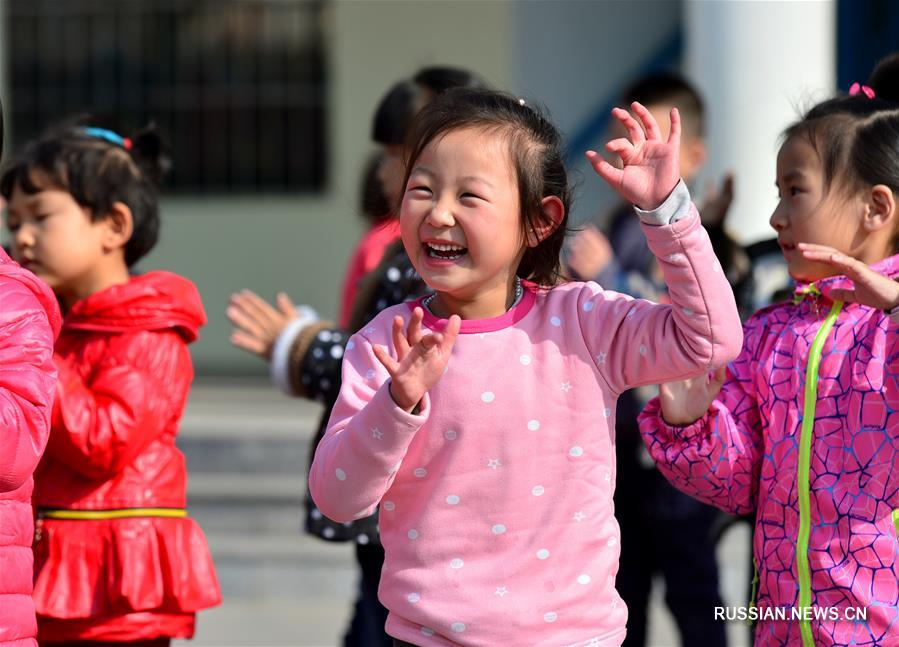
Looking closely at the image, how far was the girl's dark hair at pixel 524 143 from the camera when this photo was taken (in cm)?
237

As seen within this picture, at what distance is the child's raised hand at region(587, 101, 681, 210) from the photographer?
7.22 feet

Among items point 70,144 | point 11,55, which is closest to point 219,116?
point 11,55

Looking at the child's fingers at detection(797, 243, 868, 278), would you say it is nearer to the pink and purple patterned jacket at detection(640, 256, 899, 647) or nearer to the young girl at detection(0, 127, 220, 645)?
the pink and purple patterned jacket at detection(640, 256, 899, 647)

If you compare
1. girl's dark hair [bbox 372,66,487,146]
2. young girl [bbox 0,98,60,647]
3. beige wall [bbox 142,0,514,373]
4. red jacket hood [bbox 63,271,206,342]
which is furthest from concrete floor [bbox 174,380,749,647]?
young girl [bbox 0,98,60,647]

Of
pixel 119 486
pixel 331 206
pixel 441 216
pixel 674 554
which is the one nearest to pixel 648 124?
pixel 441 216

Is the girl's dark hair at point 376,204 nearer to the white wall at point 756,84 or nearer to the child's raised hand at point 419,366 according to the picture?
the child's raised hand at point 419,366

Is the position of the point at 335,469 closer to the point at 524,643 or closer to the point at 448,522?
the point at 448,522

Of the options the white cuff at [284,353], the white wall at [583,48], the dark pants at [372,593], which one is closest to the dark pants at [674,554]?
the dark pants at [372,593]

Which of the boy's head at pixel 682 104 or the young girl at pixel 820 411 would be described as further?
the boy's head at pixel 682 104

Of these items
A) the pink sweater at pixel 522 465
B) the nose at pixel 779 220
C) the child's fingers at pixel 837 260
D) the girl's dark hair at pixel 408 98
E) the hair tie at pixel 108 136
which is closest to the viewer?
the pink sweater at pixel 522 465

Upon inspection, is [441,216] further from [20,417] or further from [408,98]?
[408,98]

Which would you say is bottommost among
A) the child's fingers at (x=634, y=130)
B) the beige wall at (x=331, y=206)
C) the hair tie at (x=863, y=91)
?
the beige wall at (x=331, y=206)

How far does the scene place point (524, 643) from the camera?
2.26 m

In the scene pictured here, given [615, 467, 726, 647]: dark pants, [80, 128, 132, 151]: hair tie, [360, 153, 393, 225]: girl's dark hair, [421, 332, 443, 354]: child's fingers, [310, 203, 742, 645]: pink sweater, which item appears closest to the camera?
[421, 332, 443, 354]: child's fingers
